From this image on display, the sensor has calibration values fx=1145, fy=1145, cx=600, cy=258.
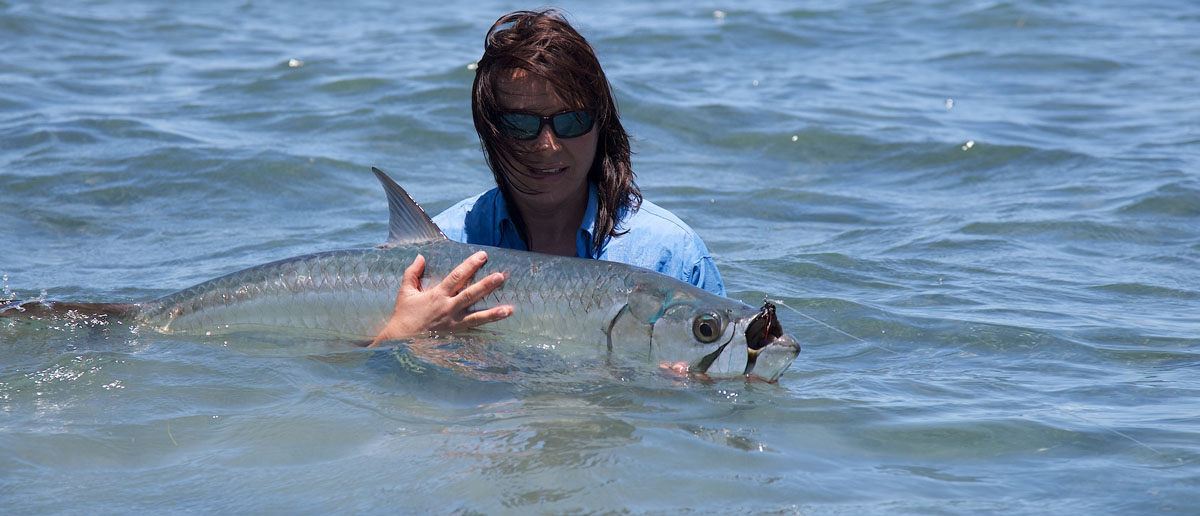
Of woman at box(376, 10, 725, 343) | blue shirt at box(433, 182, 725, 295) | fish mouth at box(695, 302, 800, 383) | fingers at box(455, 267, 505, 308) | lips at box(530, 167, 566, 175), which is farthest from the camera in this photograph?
blue shirt at box(433, 182, 725, 295)

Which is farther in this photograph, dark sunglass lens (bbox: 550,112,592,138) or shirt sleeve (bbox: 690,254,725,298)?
shirt sleeve (bbox: 690,254,725,298)

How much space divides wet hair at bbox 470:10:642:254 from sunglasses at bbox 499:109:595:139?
31mm

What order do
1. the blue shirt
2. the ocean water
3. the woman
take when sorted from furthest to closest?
the blue shirt < the woman < the ocean water

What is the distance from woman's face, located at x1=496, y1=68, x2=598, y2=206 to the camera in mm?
4203

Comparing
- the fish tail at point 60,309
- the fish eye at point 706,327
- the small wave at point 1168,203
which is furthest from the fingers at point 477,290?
the small wave at point 1168,203

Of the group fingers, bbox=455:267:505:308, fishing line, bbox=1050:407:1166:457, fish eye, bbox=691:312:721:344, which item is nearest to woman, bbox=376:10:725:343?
fingers, bbox=455:267:505:308

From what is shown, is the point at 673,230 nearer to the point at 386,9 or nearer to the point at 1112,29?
the point at 1112,29

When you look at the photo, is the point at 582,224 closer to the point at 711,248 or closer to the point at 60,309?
the point at 60,309

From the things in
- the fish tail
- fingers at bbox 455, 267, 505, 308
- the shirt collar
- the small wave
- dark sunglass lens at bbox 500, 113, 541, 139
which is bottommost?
the small wave

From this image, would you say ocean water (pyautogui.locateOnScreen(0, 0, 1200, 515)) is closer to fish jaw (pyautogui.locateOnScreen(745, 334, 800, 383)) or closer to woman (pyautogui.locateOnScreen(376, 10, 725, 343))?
fish jaw (pyautogui.locateOnScreen(745, 334, 800, 383))

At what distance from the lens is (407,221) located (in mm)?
4363

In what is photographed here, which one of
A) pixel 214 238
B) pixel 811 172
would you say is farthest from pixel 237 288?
pixel 811 172

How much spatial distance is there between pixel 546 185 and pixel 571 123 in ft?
0.90

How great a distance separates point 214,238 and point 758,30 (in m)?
10.4
